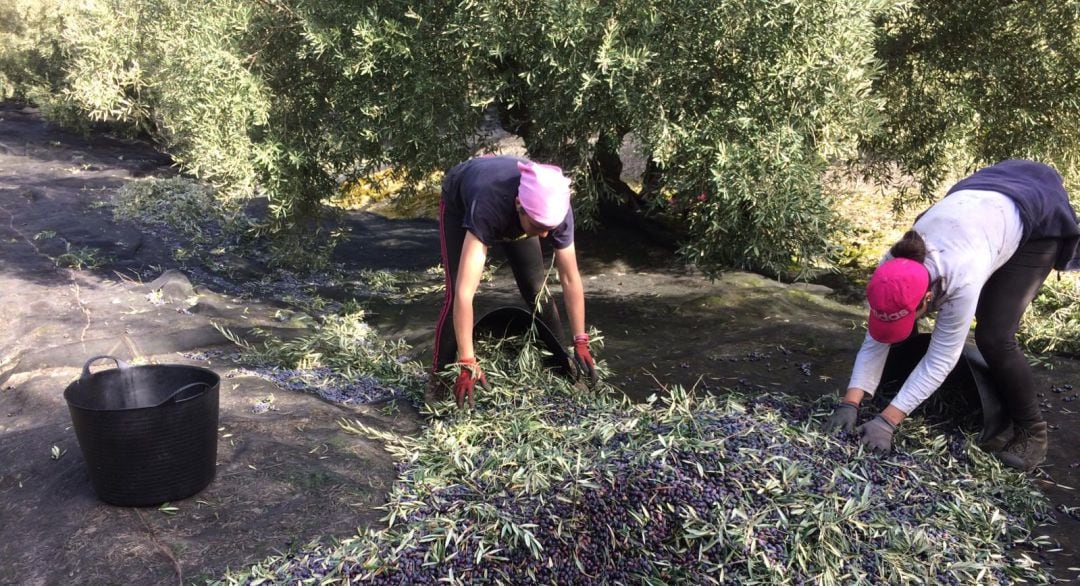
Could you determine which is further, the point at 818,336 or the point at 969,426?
the point at 818,336

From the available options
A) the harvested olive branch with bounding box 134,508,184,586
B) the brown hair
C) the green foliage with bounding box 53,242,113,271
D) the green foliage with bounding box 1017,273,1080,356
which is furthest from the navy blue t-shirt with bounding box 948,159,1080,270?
the green foliage with bounding box 53,242,113,271

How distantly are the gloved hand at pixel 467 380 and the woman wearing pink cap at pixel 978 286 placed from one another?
1.84 m

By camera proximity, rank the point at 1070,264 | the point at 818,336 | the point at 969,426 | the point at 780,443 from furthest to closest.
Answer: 1. the point at 818,336
2. the point at 969,426
3. the point at 1070,264
4. the point at 780,443

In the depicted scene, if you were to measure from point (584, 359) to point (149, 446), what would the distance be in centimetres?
228

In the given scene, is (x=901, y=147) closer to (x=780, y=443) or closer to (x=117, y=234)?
(x=780, y=443)

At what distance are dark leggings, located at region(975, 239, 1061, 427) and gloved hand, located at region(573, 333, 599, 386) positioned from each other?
1971mm

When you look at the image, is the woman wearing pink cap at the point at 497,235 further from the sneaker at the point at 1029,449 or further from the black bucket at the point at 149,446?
the sneaker at the point at 1029,449

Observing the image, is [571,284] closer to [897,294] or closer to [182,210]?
[897,294]

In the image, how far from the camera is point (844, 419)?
3824 mm

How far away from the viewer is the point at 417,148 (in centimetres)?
753

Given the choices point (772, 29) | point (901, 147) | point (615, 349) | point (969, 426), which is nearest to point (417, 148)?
point (615, 349)

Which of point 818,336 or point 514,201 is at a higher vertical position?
point 514,201

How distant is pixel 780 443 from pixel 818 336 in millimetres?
3190

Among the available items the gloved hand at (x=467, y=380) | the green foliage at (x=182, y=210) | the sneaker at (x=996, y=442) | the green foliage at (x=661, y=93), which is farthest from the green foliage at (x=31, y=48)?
the sneaker at (x=996, y=442)
